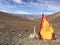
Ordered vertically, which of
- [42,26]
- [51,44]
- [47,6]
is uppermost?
[47,6]

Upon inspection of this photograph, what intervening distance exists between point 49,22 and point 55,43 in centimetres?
55

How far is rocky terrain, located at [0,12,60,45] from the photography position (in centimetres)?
569

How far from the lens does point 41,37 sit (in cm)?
582

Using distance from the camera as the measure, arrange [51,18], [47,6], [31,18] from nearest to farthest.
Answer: [47,6] → [31,18] → [51,18]

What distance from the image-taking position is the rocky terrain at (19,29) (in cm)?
569

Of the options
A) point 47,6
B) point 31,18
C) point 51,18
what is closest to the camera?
Answer: point 47,6

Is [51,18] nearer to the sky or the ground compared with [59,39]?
nearer to the sky

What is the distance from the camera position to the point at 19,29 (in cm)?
640

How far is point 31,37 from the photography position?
19.5ft

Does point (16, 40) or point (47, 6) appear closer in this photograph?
point (47, 6)

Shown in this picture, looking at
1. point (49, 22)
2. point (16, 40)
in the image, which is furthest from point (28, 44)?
point (49, 22)

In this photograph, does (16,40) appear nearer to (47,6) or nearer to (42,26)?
(42,26)

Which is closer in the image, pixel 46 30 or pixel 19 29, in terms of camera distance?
pixel 46 30

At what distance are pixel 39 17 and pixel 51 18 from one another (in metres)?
0.53
